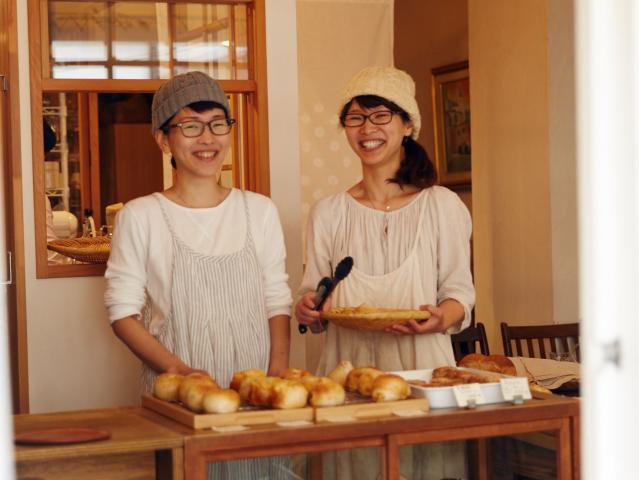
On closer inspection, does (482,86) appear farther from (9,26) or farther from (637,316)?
(637,316)

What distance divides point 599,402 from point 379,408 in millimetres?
1033

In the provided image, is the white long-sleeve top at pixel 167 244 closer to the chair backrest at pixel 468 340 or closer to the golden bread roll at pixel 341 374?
the golden bread roll at pixel 341 374

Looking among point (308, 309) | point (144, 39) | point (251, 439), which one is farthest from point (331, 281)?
point (144, 39)

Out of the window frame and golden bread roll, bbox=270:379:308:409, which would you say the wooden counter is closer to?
golden bread roll, bbox=270:379:308:409

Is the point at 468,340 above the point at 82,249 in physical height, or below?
below

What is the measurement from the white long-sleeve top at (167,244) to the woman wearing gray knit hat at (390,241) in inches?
7.2

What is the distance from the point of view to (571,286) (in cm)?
501

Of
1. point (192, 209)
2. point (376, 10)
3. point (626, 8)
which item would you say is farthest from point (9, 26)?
point (626, 8)

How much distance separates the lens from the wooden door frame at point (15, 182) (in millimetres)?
3697

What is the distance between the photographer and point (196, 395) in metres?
2.05

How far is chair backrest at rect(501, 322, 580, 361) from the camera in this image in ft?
14.1

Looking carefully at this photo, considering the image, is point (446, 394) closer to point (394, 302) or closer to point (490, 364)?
point (490, 364)

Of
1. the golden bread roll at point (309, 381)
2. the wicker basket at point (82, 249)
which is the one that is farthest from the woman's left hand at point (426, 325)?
the wicker basket at point (82, 249)

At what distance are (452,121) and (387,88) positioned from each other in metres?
4.35
